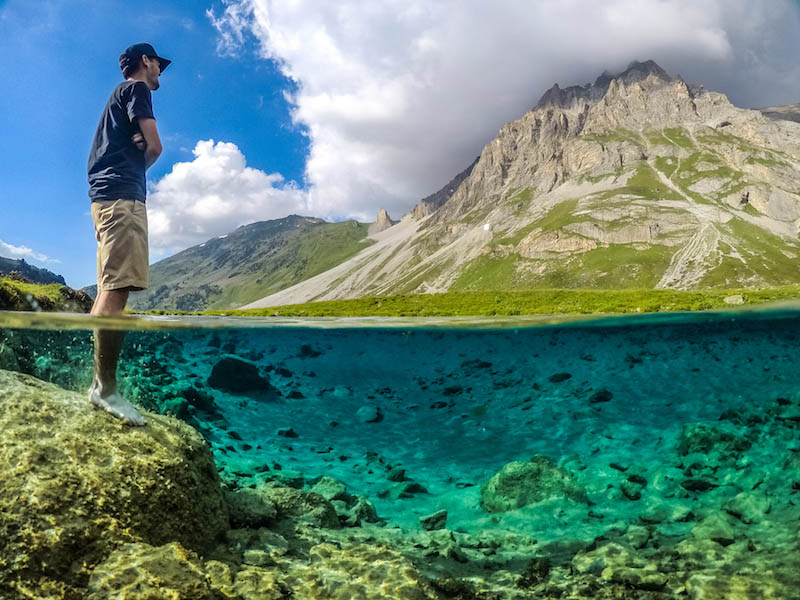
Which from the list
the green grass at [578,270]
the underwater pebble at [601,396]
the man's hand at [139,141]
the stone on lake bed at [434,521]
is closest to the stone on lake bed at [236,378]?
the stone on lake bed at [434,521]

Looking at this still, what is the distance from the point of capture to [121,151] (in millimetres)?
4840

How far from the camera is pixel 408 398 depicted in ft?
31.8

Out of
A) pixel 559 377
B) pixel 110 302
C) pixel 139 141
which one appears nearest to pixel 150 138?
pixel 139 141

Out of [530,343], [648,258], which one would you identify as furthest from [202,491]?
[648,258]

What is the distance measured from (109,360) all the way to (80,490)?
1446 millimetres

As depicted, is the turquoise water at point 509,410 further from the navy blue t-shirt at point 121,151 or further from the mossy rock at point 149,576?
the mossy rock at point 149,576

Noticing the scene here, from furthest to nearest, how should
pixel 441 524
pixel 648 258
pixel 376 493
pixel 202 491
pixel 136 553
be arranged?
pixel 648 258, pixel 376 493, pixel 441 524, pixel 202 491, pixel 136 553

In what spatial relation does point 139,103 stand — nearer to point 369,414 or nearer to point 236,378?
point 236,378

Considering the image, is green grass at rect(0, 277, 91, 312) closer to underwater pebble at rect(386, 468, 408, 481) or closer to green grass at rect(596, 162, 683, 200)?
underwater pebble at rect(386, 468, 408, 481)

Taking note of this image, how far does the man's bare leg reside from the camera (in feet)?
15.4

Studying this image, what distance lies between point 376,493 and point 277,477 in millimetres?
1705

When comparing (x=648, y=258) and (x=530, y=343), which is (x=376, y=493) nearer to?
(x=530, y=343)

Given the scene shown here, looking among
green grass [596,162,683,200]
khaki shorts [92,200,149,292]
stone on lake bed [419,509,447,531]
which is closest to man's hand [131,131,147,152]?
khaki shorts [92,200,149,292]

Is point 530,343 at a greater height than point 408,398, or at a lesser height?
greater
